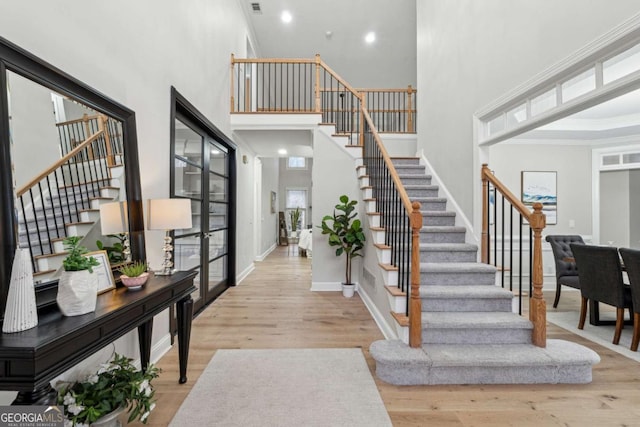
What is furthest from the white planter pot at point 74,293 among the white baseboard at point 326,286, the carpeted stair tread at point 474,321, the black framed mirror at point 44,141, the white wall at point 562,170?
the white wall at point 562,170

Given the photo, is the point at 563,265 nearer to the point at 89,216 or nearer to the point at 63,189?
the point at 89,216

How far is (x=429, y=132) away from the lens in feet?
16.0

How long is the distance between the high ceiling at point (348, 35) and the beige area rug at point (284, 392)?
20.4 ft

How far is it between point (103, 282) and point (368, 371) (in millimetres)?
1923

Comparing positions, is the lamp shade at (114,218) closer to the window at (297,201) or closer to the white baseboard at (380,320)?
the white baseboard at (380,320)

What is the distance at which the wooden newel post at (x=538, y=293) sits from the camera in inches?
94.5

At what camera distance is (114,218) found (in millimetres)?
1930

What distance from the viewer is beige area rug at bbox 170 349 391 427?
181 cm

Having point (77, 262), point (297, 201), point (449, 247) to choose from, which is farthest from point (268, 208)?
point (77, 262)

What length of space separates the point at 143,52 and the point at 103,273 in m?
1.71

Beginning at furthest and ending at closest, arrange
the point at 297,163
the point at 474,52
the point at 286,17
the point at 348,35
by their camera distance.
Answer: the point at 297,163 < the point at 348,35 < the point at 286,17 < the point at 474,52

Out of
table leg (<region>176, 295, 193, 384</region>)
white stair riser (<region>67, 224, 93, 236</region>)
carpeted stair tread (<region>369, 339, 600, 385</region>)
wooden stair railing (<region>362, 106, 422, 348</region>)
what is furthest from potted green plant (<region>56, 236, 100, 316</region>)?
wooden stair railing (<region>362, 106, 422, 348</region>)

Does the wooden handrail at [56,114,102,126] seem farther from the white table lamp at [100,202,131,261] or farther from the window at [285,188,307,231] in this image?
the window at [285,188,307,231]

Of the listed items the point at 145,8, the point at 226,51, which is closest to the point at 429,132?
the point at 226,51
